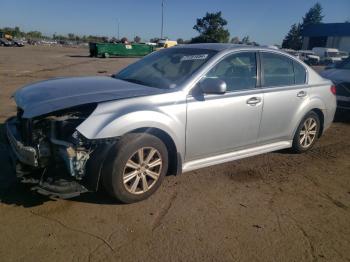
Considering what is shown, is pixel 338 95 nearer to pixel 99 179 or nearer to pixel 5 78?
pixel 99 179

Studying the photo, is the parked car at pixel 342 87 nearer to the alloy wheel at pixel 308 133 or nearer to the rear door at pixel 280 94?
the alloy wheel at pixel 308 133

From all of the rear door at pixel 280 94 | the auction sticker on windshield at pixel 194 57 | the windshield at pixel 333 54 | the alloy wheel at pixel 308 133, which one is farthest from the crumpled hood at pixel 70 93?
the windshield at pixel 333 54

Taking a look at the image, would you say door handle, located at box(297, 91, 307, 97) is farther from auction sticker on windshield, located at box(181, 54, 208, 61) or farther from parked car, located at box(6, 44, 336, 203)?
auction sticker on windshield, located at box(181, 54, 208, 61)

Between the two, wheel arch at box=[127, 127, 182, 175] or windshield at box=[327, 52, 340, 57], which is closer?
wheel arch at box=[127, 127, 182, 175]

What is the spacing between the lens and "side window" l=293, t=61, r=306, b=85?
500cm

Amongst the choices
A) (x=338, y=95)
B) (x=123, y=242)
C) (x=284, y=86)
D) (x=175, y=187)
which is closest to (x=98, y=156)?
(x=123, y=242)

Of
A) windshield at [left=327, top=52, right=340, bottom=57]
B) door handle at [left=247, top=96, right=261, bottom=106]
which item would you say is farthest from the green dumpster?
door handle at [left=247, top=96, right=261, bottom=106]

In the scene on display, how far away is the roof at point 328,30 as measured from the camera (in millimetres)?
64562

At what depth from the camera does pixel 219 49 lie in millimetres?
4227

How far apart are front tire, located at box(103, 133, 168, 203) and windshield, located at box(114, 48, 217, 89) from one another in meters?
0.77

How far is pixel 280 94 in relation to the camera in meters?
4.62

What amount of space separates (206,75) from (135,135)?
118 centimetres

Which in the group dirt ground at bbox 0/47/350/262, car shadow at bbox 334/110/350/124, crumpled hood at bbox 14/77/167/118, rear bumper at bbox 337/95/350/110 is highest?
crumpled hood at bbox 14/77/167/118

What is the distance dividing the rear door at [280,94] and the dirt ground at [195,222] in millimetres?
646
